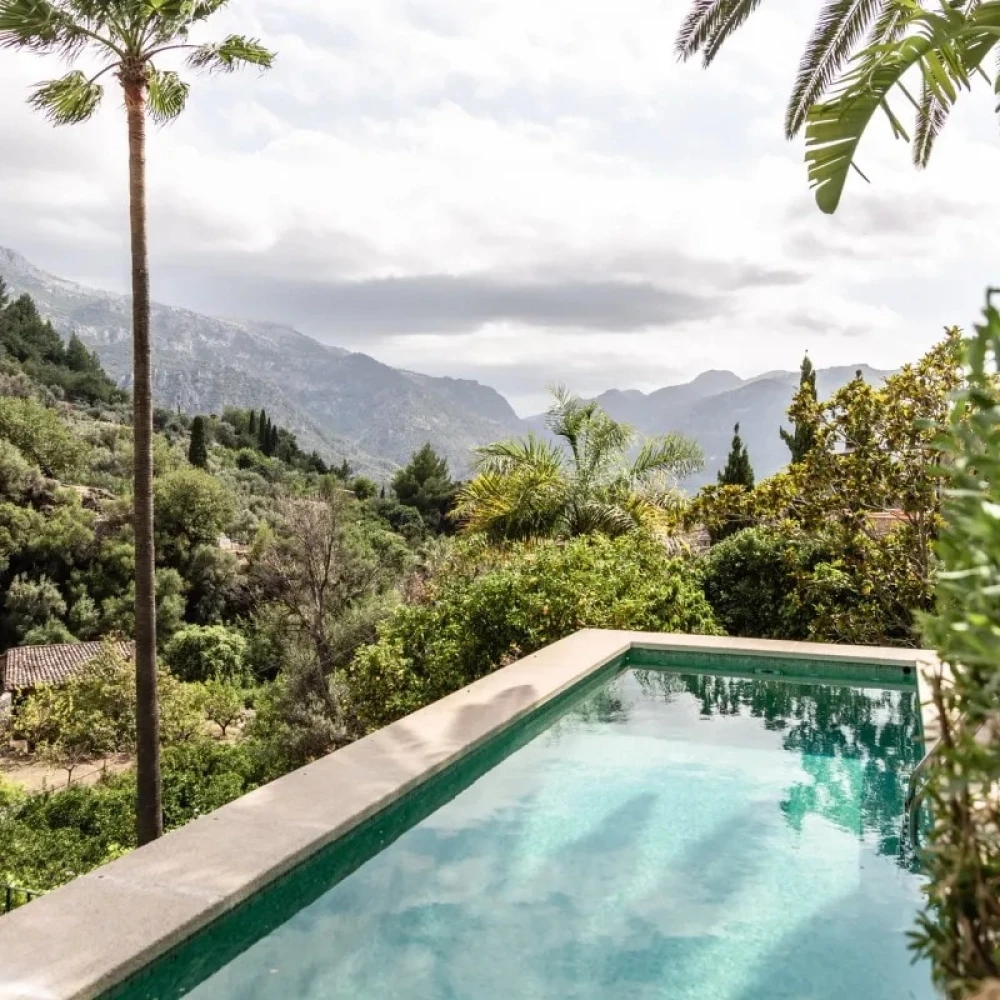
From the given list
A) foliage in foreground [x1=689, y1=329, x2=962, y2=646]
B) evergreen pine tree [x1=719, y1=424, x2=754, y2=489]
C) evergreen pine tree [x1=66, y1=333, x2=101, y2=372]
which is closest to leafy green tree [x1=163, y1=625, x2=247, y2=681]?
evergreen pine tree [x1=719, y1=424, x2=754, y2=489]

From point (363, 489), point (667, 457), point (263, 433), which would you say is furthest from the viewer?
point (263, 433)

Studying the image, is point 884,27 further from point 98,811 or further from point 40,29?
point 98,811

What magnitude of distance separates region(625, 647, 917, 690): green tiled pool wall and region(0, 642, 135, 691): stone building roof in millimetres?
28426

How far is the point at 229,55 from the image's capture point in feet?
38.4

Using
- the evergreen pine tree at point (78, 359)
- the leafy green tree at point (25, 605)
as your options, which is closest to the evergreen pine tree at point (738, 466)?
the leafy green tree at point (25, 605)

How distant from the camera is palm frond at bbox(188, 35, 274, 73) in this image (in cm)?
1158

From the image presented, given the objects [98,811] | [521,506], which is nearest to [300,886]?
[521,506]

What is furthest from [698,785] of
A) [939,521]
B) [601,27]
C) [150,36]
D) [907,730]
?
[150,36]

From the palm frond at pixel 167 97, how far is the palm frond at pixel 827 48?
7745 mm

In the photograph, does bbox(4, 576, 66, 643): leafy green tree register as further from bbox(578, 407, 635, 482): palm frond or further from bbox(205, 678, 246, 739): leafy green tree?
bbox(578, 407, 635, 482): palm frond

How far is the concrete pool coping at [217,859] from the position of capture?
99.4 inches

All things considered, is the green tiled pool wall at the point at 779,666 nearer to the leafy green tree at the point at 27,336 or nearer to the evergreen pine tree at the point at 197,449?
the evergreen pine tree at the point at 197,449

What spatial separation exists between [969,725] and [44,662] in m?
38.8

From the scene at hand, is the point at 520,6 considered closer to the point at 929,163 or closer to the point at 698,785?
the point at 929,163
